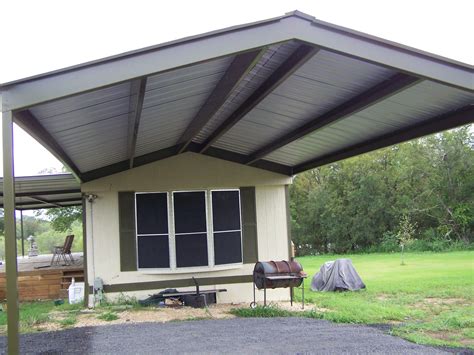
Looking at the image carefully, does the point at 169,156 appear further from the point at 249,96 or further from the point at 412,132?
the point at 412,132

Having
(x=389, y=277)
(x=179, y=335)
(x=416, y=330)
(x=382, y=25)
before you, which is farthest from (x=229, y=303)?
(x=382, y=25)

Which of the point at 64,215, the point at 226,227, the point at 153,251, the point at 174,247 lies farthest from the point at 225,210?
the point at 64,215

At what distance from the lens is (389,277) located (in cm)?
1486

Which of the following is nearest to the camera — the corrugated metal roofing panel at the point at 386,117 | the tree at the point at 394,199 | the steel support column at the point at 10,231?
the steel support column at the point at 10,231

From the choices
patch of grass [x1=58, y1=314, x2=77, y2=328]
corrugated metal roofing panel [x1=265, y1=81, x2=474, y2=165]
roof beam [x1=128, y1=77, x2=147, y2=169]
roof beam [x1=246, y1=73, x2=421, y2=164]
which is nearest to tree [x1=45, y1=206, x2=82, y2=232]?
patch of grass [x1=58, y1=314, x2=77, y2=328]

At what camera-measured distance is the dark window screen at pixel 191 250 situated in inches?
368

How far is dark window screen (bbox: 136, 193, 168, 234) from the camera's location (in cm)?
932

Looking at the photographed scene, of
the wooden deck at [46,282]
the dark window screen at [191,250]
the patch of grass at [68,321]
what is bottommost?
the patch of grass at [68,321]

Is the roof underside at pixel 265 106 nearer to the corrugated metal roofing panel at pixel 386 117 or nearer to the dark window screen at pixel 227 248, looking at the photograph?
the corrugated metal roofing panel at pixel 386 117

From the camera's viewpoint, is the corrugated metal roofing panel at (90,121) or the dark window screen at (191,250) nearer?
the corrugated metal roofing panel at (90,121)

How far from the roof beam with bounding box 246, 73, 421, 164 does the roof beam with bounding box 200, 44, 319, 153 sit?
0.92 meters

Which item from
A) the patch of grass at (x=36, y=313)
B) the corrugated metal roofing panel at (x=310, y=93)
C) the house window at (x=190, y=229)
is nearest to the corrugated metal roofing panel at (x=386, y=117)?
the corrugated metal roofing panel at (x=310, y=93)

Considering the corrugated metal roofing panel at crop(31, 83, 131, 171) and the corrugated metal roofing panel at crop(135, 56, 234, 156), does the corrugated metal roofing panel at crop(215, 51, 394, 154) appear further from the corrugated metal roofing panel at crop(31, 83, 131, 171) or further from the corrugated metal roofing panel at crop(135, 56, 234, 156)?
the corrugated metal roofing panel at crop(31, 83, 131, 171)

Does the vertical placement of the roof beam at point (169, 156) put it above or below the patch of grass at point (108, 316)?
above
